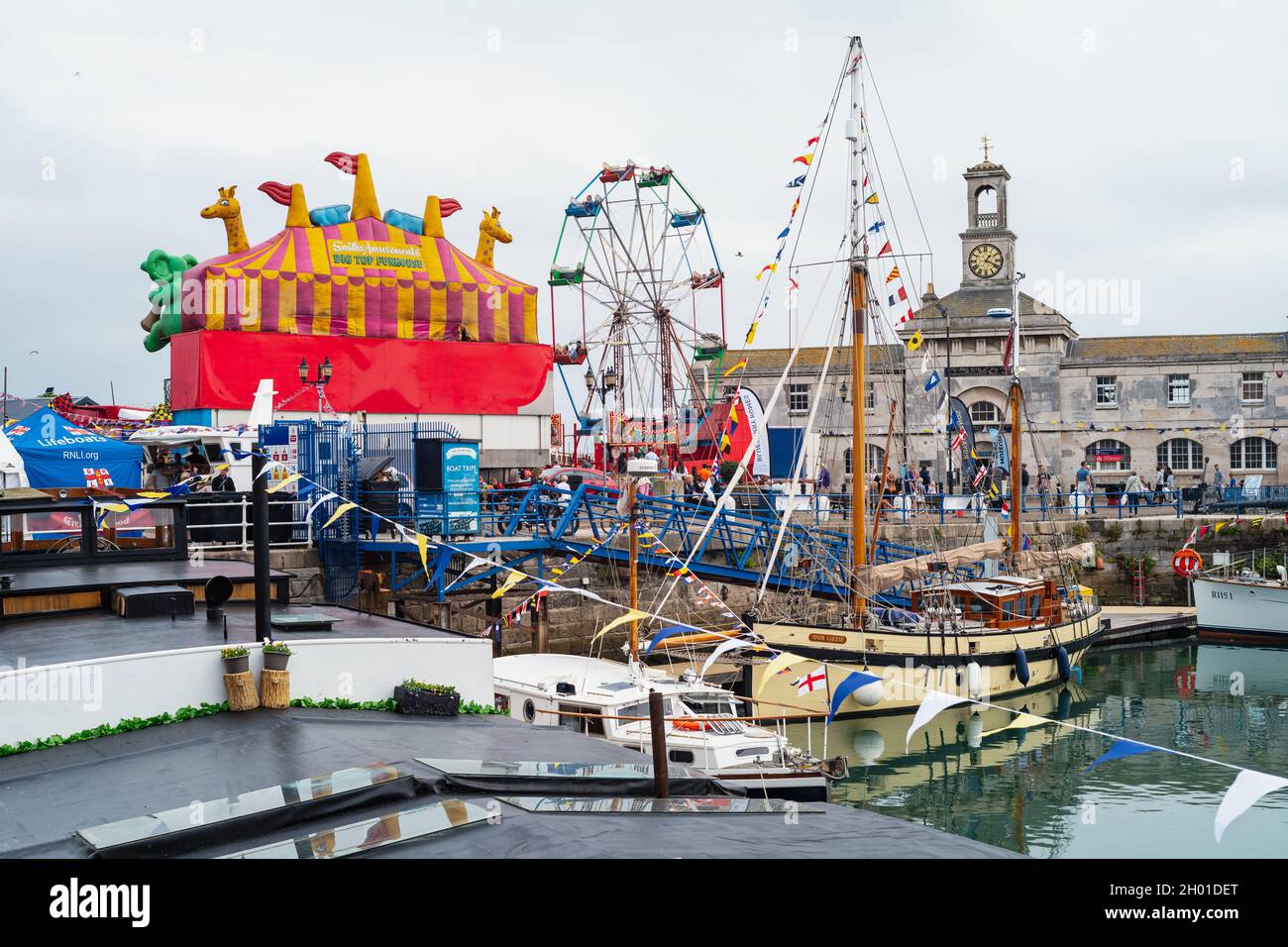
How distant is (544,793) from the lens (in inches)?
359

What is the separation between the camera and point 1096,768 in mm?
21984

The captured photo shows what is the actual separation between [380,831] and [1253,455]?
157 feet

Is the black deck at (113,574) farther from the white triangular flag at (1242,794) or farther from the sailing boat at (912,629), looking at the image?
the white triangular flag at (1242,794)

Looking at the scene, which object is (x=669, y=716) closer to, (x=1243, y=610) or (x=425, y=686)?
(x=425, y=686)

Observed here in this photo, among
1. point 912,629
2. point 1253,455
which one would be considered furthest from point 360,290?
point 1253,455

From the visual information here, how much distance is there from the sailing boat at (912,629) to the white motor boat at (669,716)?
3.61 m

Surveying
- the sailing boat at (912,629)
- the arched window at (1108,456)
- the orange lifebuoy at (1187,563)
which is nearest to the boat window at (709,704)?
the sailing boat at (912,629)

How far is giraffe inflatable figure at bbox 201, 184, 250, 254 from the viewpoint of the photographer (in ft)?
123

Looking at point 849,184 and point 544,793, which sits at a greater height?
point 849,184

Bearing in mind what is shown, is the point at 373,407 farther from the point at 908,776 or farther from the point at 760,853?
the point at 760,853

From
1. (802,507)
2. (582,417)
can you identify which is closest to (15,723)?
(802,507)

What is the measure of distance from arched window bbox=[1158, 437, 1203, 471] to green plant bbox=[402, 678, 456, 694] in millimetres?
42380

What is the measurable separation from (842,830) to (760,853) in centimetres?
126

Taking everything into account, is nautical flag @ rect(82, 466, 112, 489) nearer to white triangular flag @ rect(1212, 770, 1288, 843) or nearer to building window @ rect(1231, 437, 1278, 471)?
white triangular flag @ rect(1212, 770, 1288, 843)
